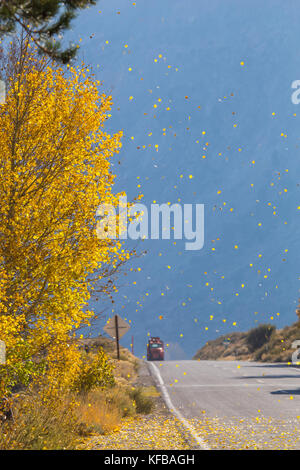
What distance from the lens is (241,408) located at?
17781 mm

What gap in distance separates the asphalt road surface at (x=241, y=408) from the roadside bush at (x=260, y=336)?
30871mm

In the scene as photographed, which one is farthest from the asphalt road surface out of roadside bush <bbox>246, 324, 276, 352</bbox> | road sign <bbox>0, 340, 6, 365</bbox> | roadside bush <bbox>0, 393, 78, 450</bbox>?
roadside bush <bbox>246, 324, 276, 352</bbox>

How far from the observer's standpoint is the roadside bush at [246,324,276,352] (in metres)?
60.8

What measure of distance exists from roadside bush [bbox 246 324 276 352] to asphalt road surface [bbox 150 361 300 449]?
101 feet

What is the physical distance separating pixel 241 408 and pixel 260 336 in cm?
4502

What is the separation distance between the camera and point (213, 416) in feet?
52.6

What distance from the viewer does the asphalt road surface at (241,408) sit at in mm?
12273

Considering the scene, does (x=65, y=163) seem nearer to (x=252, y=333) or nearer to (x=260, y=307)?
(x=252, y=333)

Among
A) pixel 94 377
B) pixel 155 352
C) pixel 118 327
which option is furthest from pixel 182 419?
pixel 155 352

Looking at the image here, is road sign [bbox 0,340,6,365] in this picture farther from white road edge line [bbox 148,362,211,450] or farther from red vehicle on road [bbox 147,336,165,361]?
red vehicle on road [bbox 147,336,165,361]

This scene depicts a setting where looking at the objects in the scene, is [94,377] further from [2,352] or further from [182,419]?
[2,352]

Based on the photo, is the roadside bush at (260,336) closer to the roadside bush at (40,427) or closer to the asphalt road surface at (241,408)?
the asphalt road surface at (241,408)
